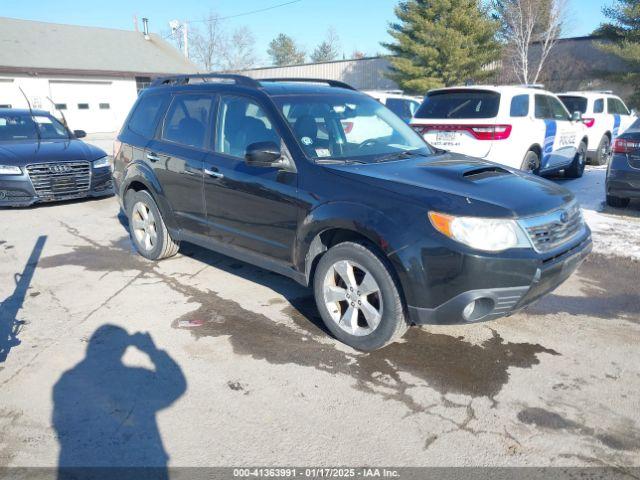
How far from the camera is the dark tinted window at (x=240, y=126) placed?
417cm

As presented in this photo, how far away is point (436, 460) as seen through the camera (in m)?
2.57

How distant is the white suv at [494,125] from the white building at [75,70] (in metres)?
22.4

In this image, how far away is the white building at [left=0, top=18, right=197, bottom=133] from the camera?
82.7 feet

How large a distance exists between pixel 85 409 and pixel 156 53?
3393 cm

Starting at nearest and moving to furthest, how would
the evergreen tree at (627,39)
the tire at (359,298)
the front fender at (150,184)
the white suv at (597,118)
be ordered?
the tire at (359,298), the front fender at (150,184), the white suv at (597,118), the evergreen tree at (627,39)

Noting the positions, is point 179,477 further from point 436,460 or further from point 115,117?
point 115,117

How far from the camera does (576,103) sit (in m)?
12.3

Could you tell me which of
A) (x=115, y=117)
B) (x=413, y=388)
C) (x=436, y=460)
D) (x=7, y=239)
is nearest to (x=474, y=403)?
(x=413, y=388)

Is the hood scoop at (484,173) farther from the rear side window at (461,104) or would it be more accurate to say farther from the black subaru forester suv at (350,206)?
the rear side window at (461,104)

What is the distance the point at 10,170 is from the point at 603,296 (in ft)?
27.1

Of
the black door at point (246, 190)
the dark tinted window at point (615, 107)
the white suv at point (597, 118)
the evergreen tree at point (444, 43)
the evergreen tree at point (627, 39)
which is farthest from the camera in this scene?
the evergreen tree at point (444, 43)

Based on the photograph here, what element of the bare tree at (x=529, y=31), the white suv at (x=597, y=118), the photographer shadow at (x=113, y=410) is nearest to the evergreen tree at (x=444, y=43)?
the bare tree at (x=529, y=31)

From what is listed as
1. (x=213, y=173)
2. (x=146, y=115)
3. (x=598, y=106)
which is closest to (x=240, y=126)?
(x=213, y=173)

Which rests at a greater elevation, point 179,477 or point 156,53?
point 156,53
